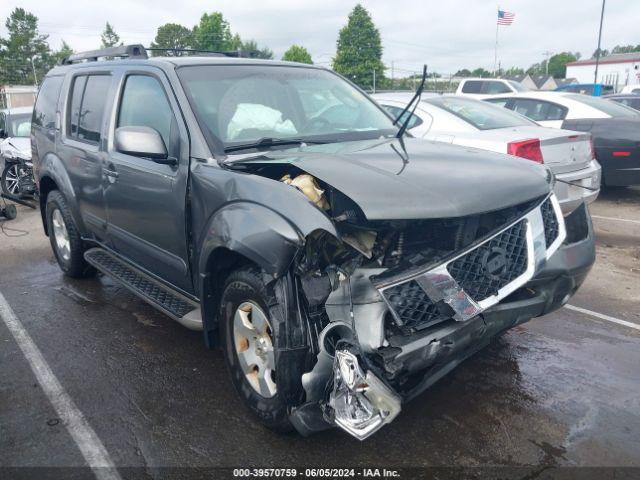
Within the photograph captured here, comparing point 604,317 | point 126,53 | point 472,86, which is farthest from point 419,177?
point 472,86

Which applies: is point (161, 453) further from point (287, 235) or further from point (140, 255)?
point (140, 255)

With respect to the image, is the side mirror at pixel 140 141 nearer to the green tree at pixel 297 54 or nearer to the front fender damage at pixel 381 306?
the front fender damage at pixel 381 306

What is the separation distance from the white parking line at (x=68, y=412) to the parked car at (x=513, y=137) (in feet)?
14.1

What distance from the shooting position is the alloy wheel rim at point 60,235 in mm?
5484

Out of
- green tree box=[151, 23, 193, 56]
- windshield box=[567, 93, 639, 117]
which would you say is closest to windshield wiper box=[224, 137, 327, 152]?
windshield box=[567, 93, 639, 117]

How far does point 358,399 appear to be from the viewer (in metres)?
2.41

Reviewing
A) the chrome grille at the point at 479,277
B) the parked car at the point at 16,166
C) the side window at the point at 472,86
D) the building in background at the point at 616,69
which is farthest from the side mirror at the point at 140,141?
the building in background at the point at 616,69

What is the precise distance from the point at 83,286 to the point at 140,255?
177 cm

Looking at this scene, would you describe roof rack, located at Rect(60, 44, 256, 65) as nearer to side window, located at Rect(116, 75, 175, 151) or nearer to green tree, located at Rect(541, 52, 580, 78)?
side window, located at Rect(116, 75, 175, 151)

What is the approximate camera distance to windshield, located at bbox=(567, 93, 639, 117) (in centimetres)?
900

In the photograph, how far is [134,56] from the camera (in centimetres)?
439

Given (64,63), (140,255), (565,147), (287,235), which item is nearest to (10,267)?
(64,63)

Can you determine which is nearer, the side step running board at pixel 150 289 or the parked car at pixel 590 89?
the side step running board at pixel 150 289

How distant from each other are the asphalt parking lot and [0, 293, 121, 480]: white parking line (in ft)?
0.11
